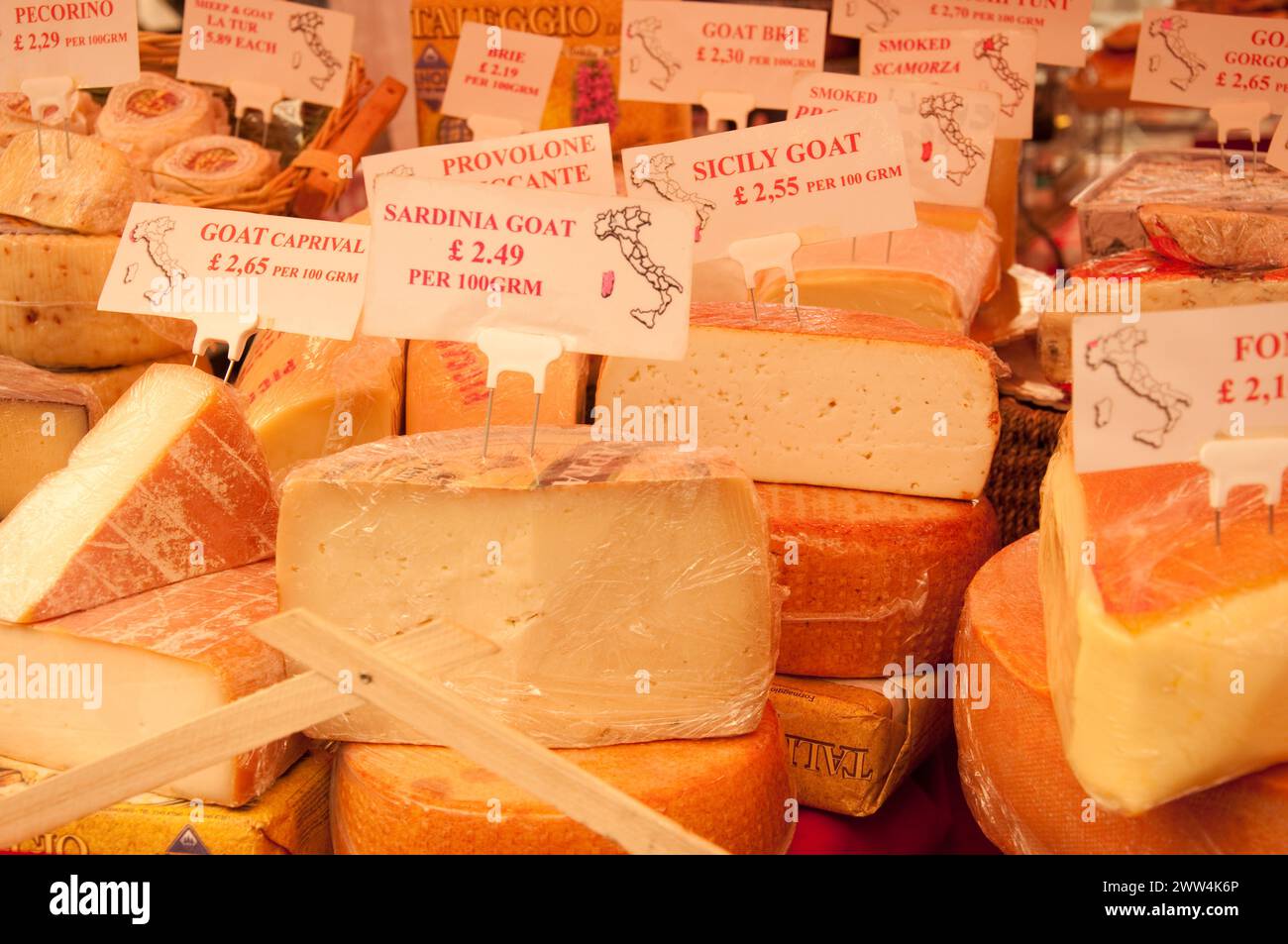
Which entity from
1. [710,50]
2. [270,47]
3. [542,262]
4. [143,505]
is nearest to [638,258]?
[542,262]

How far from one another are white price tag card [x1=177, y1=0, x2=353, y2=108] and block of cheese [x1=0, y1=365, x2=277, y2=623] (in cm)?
110

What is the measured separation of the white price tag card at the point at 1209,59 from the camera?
2238mm

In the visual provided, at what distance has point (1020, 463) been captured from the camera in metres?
1.94

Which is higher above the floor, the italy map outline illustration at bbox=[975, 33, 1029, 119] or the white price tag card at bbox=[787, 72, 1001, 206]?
the italy map outline illustration at bbox=[975, 33, 1029, 119]

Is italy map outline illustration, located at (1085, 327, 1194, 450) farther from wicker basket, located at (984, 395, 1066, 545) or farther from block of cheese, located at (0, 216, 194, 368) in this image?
block of cheese, located at (0, 216, 194, 368)

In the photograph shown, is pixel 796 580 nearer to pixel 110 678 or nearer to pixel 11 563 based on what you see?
pixel 110 678

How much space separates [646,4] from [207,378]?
1.23m

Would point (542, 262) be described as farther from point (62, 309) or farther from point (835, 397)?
point (62, 309)

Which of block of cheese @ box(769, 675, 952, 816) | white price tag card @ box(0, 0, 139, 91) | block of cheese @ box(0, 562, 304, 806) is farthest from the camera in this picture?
white price tag card @ box(0, 0, 139, 91)

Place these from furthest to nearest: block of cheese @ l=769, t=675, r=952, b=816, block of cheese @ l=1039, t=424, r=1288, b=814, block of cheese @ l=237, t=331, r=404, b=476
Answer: block of cheese @ l=237, t=331, r=404, b=476
block of cheese @ l=769, t=675, r=952, b=816
block of cheese @ l=1039, t=424, r=1288, b=814

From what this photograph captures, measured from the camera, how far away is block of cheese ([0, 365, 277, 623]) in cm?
139

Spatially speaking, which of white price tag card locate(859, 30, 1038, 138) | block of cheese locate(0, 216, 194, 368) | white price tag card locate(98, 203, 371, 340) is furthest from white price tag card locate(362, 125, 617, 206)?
white price tag card locate(859, 30, 1038, 138)

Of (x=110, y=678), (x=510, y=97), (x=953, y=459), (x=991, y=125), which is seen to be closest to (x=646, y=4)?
(x=510, y=97)

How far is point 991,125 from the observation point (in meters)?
2.08
